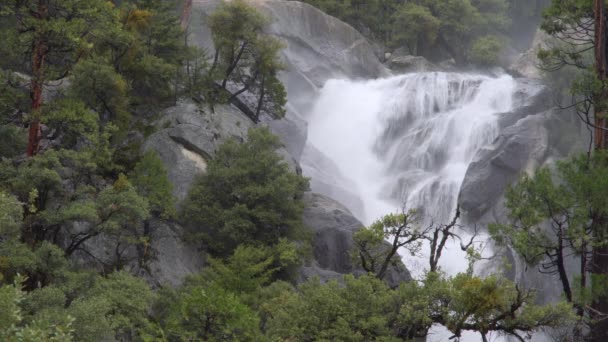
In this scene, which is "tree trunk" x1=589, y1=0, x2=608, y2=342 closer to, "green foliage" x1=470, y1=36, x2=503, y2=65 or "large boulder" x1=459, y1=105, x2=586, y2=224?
"large boulder" x1=459, y1=105, x2=586, y2=224

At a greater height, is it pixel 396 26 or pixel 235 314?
pixel 396 26

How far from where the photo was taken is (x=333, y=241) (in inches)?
950

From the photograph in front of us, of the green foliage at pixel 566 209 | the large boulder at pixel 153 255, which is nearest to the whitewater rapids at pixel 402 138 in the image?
the large boulder at pixel 153 255

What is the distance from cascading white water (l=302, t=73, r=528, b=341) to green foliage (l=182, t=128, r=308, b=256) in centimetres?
954

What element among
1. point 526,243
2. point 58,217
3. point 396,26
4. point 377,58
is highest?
point 396,26

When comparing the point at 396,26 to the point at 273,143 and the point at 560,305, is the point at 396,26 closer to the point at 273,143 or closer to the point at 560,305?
the point at 273,143

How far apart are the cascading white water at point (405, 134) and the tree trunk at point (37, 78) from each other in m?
18.2

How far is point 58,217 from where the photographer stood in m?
14.0

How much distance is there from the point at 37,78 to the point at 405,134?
26.2 metres

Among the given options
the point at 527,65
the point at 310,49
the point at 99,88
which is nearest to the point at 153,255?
the point at 99,88

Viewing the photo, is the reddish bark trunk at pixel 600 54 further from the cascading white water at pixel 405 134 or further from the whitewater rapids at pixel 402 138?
the cascading white water at pixel 405 134

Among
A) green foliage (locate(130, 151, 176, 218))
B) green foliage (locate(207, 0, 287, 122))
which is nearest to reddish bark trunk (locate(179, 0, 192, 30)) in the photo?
green foliage (locate(207, 0, 287, 122))

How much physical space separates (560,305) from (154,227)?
12.9m

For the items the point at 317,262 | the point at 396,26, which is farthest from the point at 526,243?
the point at 396,26
